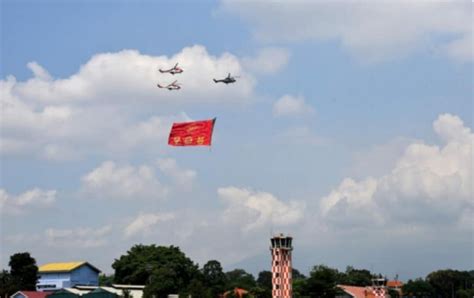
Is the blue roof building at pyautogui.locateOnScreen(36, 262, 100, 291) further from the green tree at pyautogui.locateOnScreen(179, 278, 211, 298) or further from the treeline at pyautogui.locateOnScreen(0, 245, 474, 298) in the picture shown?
the green tree at pyautogui.locateOnScreen(179, 278, 211, 298)

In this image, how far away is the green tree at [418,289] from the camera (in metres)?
194

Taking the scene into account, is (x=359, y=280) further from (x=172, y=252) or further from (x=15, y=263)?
(x=15, y=263)

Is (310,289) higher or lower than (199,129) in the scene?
lower

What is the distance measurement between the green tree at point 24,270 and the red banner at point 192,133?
7404 cm

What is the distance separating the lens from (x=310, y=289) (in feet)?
403

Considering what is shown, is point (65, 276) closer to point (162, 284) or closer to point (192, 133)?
point (162, 284)

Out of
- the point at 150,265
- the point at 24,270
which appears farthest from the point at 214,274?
the point at 24,270

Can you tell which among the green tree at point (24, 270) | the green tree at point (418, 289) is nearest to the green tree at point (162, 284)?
the green tree at point (24, 270)

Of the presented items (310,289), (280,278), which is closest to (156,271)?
(310,289)

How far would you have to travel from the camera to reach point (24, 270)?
130 metres

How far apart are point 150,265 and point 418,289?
283 ft

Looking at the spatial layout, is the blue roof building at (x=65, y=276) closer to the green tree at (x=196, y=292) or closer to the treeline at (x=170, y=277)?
the treeline at (x=170, y=277)

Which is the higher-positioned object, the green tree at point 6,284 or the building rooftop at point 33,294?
the green tree at point 6,284

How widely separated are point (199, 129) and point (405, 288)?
142 meters
